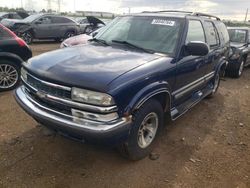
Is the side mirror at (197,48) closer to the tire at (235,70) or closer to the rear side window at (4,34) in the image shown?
the rear side window at (4,34)

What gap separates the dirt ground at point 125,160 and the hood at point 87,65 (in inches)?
44.2

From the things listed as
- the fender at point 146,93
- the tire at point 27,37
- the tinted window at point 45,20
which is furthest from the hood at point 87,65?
the tinted window at point 45,20

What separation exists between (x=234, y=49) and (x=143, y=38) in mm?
5919

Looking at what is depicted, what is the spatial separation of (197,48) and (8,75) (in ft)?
13.8

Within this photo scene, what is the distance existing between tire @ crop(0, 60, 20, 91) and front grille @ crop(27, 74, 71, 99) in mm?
2750

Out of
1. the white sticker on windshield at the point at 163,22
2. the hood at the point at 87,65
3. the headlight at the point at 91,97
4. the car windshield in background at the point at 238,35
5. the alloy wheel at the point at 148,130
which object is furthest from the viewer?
the car windshield in background at the point at 238,35

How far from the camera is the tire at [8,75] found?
5.88m

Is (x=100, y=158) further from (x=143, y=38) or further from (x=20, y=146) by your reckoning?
(x=143, y=38)

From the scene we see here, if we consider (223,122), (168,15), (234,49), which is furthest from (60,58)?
(234,49)

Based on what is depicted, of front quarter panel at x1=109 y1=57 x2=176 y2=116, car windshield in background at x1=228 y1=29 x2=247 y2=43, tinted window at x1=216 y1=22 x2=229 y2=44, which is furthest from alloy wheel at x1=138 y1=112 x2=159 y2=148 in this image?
car windshield in background at x1=228 y1=29 x2=247 y2=43

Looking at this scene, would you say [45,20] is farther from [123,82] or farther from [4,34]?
[123,82]

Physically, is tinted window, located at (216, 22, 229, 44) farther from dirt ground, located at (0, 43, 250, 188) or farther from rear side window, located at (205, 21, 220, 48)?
dirt ground, located at (0, 43, 250, 188)

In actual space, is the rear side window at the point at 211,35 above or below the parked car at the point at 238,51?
above

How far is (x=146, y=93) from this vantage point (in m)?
3.17
